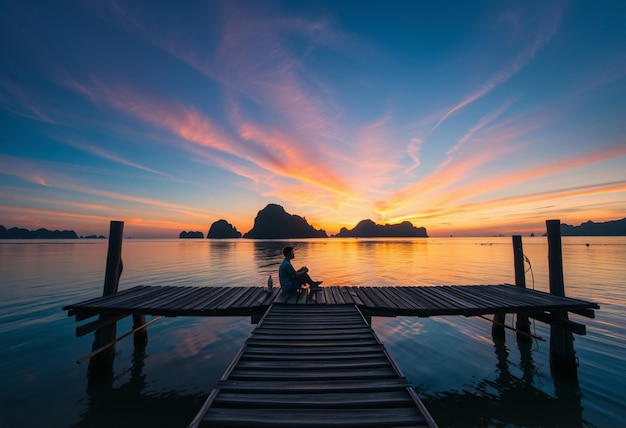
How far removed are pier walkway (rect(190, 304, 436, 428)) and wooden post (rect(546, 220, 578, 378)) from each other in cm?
820

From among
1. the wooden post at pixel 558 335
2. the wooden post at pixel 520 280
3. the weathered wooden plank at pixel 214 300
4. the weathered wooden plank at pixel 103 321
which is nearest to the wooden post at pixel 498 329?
the wooden post at pixel 520 280

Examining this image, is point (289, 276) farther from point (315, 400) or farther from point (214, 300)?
point (315, 400)

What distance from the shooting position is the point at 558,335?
9977mm

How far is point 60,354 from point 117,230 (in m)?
5.63

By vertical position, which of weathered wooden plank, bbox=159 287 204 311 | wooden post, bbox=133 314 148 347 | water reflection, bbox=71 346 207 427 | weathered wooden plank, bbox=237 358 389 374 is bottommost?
water reflection, bbox=71 346 207 427

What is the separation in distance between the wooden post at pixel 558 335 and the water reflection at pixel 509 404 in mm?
425

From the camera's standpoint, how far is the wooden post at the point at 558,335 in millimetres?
9641

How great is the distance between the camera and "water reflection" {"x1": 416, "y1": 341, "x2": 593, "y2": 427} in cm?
742

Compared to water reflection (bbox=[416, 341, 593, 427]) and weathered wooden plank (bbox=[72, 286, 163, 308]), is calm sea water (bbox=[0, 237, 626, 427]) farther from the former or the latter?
weathered wooden plank (bbox=[72, 286, 163, 308])

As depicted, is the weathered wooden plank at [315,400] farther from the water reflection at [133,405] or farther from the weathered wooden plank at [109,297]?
the weathered wooden plank at [109,297]

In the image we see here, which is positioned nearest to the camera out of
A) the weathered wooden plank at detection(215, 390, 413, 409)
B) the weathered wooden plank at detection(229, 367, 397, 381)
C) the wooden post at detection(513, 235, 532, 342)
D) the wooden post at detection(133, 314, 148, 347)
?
the weathered wooden plank at detection(215, 390, 413, 409)

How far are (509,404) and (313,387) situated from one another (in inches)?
296

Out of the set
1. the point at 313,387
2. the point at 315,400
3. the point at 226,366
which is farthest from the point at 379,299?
the point at 315,400

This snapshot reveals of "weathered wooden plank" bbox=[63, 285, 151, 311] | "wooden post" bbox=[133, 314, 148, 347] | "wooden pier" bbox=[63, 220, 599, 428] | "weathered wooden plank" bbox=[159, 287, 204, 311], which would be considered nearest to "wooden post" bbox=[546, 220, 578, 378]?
"wooden pier" bbox=[63, 220, 599, 428]
